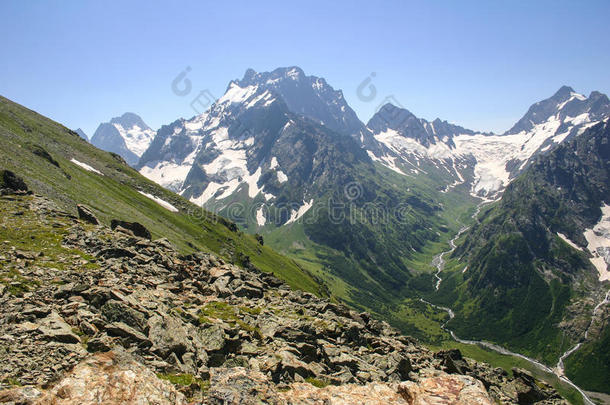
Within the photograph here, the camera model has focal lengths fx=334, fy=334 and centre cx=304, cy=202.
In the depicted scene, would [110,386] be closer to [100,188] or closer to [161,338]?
[161,338]

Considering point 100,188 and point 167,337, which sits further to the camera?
point 100,188

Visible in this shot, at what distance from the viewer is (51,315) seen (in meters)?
23.0

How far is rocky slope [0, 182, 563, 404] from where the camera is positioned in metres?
18.2

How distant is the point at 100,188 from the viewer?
119812 millimetres

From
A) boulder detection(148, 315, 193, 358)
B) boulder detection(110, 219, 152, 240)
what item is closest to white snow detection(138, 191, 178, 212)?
boulder detection(110, 219, 152, 240)

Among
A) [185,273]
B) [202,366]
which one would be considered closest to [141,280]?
[185,273]

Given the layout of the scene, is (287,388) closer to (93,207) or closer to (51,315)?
(51,315)

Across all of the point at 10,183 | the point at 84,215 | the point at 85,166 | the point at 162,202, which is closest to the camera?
the point at 10,183

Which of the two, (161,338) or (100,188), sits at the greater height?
(161,338)

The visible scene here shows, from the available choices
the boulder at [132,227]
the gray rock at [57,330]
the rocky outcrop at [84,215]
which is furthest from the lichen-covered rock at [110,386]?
the rocky outcrop at [84,215]

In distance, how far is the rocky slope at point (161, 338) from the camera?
1822 cm

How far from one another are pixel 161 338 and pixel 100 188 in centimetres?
11474

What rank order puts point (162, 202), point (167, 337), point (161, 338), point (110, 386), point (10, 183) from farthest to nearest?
1. point (162, 202)
2. point (10, 183)
3. point (167, 337)
4. point (161, 338)
5. point (110, 386)

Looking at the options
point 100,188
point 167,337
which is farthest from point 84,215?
point 100,188
